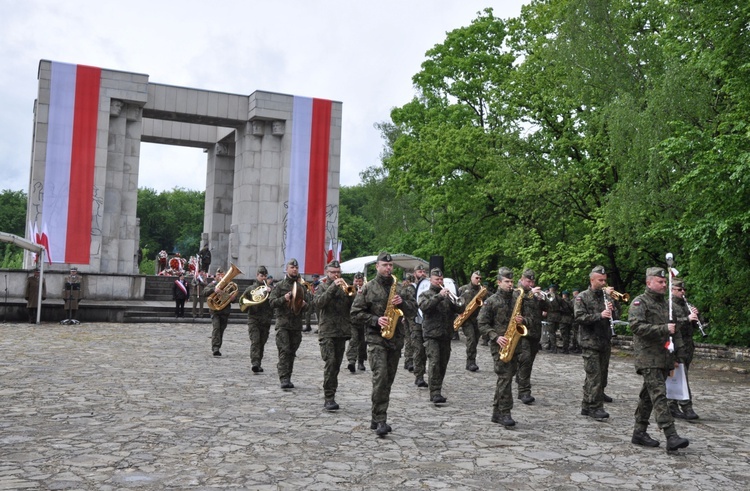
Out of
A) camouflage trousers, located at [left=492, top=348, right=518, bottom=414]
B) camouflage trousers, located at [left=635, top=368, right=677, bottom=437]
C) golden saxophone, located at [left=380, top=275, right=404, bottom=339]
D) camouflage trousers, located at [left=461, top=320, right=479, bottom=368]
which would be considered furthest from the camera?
camouflage trousers, located at [left=461, top=320, right=479, bottom=368]

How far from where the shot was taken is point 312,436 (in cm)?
866

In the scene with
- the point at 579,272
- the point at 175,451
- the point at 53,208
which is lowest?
the point at 175,451

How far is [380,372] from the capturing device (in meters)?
9.16

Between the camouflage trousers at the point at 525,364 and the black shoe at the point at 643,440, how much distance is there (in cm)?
295

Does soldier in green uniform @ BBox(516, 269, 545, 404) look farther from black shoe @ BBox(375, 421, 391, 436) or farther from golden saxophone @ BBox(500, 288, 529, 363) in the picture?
black shoe @ BBox(375, 421, 391, 436)

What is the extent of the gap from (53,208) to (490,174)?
61.5 ft

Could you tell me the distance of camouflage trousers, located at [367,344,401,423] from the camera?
891 cm

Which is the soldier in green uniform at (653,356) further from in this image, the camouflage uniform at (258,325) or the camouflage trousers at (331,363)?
the camouflage uniform at (258,325)

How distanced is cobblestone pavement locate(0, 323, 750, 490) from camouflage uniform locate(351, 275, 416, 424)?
425 mm

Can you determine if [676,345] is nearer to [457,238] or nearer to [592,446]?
[592,446]

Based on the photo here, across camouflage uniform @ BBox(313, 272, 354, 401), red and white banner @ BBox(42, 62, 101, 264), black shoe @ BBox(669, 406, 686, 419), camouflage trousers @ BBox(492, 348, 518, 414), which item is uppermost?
red and white banner @ BBox(42, 62, 101, 264)

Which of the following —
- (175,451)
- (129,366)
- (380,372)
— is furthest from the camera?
(129,366)

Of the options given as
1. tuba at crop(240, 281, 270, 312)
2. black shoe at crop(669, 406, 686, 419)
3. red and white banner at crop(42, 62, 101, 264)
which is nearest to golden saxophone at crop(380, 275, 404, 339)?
black shoe at crop(669, 406, 686, 419)

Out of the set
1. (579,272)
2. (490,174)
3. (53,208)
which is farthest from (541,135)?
(53,208)
